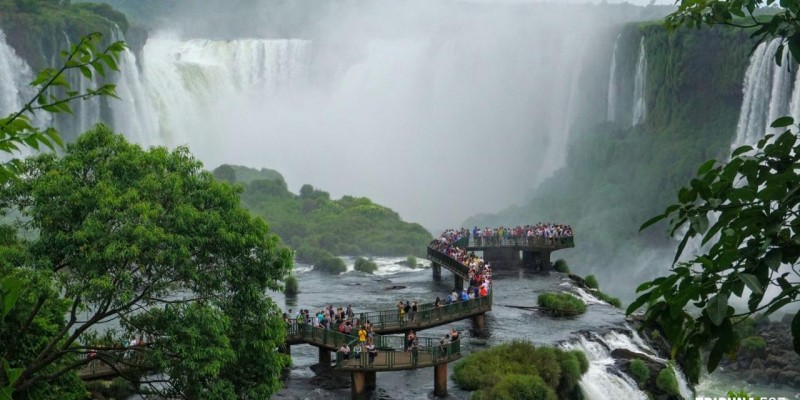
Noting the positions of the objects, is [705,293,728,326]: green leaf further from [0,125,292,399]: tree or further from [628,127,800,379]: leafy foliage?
[0,125,292,399]: tree

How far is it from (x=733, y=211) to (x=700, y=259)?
2.18ft

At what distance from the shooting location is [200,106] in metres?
80.6

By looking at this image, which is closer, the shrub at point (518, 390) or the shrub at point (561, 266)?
the shrub at point (518, 390)

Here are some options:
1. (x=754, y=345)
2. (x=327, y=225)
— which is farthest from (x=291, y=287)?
(x=327, y=225)

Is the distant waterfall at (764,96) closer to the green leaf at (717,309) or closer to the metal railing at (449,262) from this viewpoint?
the metal railing at (449,262)

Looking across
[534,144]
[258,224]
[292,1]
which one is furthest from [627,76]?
[292,1]

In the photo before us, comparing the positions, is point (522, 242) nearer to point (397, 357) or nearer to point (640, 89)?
point (397, 357)

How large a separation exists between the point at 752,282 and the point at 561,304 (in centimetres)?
2871

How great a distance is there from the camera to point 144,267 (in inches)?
603

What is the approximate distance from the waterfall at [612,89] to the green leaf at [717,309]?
74.0m

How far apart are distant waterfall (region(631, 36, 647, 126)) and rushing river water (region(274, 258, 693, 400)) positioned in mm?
32043

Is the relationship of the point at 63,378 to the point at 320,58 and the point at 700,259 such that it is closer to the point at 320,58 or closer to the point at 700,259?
the point at 700,259

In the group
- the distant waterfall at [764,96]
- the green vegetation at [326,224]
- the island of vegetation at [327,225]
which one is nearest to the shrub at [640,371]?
the island of vegetation at [327,225]

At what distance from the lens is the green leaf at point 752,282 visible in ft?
12.5
